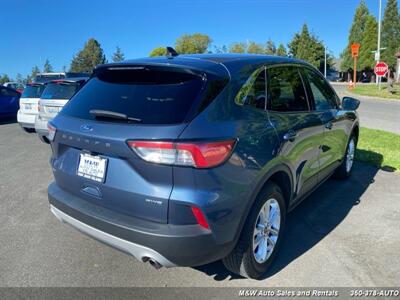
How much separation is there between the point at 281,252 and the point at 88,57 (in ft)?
238

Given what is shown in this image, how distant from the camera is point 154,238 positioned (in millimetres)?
2586

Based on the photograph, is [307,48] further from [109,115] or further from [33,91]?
[109,115]

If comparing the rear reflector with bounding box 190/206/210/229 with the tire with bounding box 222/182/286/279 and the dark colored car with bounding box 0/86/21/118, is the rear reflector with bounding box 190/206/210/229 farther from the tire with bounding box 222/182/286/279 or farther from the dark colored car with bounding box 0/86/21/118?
the dark colored car with bounding box 0/86/21/118

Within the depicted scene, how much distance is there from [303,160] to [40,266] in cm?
269

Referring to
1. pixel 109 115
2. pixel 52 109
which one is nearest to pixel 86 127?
pixel 109 115

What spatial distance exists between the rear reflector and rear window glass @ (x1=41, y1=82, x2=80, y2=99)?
24.5ft

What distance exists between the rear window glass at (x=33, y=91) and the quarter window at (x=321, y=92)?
8852 mm

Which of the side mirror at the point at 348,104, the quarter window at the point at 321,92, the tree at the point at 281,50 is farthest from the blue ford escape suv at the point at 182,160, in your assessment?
the tree at the point at 281,50

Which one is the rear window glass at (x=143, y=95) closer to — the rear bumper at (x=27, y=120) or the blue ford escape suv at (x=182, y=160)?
the blue ford escape suv at (x=182, y=160)

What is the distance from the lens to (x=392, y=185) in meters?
5.78

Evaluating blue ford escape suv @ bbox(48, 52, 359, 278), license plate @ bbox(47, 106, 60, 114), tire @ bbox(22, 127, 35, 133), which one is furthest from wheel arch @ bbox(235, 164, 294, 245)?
tire @ bbox(22, 127, 35, 133)

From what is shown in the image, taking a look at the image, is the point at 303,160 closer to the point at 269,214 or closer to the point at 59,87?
the point at 269,214

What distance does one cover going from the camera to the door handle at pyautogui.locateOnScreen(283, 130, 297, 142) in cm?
336

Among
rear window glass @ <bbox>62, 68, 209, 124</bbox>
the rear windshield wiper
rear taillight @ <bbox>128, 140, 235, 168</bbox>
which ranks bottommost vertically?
rear taillight @ <bbox>128, 140, 235, 168</bbox>
